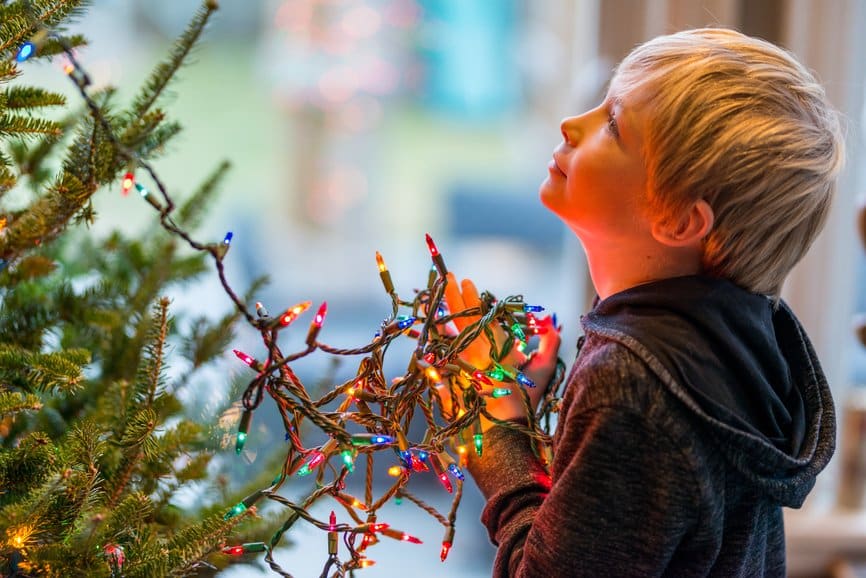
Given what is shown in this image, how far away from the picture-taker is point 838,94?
1322mm

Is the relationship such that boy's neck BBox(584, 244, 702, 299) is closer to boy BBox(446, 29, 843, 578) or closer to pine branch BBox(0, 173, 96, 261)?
boy BBox(446, 29, 843, 578)

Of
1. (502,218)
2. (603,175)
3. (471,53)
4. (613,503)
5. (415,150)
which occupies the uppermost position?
(415,150)

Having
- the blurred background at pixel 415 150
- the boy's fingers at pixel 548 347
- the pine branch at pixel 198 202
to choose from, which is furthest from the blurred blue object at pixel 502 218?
the boy's fingers at pixel 548 347

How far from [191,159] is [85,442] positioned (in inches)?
225

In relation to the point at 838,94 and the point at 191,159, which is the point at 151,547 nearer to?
the point at 838,94

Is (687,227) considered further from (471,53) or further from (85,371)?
(471,53)

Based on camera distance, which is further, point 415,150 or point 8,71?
point 415,150

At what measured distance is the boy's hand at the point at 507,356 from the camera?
0.75 metres

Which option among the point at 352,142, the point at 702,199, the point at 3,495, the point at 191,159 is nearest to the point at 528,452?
the point at 702,199

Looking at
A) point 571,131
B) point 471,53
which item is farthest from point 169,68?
point 471,53

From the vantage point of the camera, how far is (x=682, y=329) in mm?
658

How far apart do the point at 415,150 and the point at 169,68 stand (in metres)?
6.57

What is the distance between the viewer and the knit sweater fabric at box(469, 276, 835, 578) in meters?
0.62

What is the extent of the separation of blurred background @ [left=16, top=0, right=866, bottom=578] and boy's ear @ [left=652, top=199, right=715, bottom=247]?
0.31m
